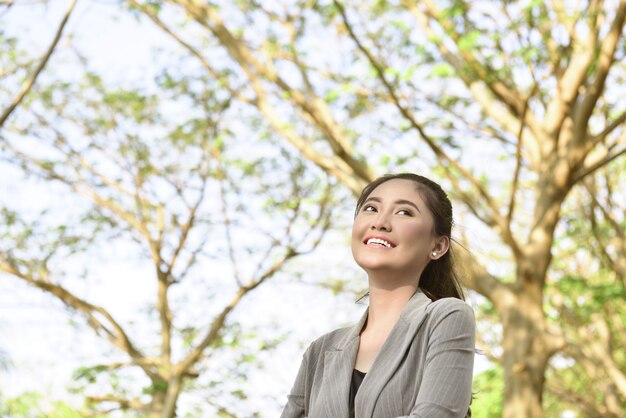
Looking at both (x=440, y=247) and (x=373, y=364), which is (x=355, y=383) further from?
(x=440, y=247)

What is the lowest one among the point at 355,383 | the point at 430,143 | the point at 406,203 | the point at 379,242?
the point at 355,383

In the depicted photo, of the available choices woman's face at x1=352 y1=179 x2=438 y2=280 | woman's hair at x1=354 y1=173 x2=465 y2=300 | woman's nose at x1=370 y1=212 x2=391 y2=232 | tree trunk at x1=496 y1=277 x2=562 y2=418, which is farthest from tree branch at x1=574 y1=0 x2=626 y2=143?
woman's nose at x1=370 y1=212 x2=391 y2=232

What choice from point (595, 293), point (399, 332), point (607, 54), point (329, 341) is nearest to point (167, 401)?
point (595, 293)

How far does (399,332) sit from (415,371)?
101mm

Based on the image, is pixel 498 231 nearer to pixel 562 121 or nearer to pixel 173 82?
pixel 562 121

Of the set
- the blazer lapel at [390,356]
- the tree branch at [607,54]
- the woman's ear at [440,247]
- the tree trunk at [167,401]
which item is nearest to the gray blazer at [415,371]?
the blazer lapel at [390,356]

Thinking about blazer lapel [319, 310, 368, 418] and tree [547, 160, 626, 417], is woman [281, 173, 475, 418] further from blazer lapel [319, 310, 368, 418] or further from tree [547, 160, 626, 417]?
tree [547, 160, 626, 417]

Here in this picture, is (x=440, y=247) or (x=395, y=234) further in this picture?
(x=440, y=247)

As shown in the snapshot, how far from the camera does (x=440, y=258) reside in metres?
2.19

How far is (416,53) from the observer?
30.6 feet

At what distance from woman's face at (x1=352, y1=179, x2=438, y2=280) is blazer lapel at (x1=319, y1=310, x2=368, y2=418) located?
0.16 metres

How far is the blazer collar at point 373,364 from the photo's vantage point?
1861 mm

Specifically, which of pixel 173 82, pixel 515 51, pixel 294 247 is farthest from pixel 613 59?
pixel 173 82

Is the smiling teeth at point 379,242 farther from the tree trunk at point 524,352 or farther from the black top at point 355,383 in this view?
the tree trunk at point 524,352
